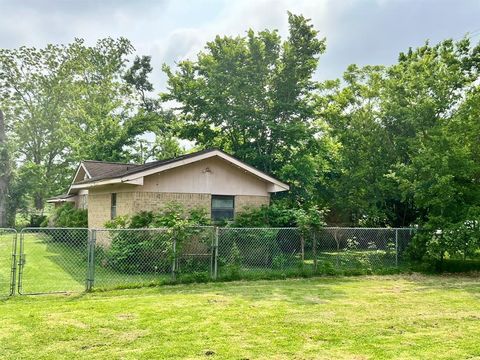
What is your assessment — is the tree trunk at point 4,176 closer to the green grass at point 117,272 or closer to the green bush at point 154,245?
the green grass at point 117,272

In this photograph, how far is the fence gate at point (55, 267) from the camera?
9242mm

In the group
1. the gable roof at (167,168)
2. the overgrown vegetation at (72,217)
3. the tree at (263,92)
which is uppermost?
the tree at (263,92)

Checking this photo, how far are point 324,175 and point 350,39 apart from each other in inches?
263

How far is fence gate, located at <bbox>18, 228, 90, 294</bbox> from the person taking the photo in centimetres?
924

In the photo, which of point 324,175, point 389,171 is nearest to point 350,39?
point 389,171

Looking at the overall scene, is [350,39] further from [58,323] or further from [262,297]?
[58,323]

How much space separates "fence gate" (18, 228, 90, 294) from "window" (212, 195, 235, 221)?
439 cm

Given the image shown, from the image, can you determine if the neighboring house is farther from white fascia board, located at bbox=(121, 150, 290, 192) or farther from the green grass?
the green grass

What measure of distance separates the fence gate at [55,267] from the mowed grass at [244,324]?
91 cm

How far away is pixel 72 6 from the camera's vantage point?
1291cm

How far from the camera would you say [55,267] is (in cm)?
1265

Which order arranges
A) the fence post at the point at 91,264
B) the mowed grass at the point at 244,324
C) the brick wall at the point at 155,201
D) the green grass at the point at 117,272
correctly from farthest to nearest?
the brick wall at the point at 155,201 → the green grass at the point at 117,272 → the fence post at the point at 91,264 → the mowed grass at the point at 244,324

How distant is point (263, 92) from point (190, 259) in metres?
11.3

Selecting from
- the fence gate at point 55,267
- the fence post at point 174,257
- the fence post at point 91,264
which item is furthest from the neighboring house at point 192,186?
the fence post at point 91,264
